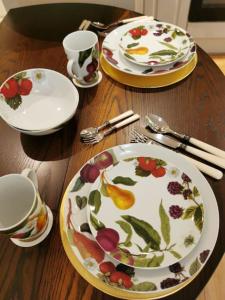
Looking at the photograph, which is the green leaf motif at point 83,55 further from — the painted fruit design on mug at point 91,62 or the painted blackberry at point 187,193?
the painted blackberry at point 187,193

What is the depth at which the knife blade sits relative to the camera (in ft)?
1.86

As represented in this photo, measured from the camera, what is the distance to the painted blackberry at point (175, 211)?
19.8 inches

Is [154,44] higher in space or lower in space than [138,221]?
higher

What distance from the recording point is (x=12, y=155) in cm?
64

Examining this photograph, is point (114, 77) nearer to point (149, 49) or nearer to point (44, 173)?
point (149, 49)

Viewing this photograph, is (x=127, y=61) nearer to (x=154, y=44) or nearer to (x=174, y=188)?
(x=154, y=44)

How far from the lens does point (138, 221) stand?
1.66 ft

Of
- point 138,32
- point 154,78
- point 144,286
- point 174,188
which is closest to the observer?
point 144,286

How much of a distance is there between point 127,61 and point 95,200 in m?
0.43

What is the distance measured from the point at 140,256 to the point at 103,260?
2.3 inches

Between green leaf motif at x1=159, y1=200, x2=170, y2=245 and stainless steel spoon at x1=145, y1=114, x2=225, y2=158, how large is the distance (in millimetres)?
161

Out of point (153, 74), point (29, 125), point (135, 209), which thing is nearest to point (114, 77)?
point (153, 74)

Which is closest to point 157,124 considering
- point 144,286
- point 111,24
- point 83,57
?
point 83,57

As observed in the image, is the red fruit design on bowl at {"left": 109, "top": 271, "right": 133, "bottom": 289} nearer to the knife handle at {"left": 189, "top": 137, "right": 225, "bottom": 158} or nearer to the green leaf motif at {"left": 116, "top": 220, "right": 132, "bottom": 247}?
the green leaf motif at {"left": 116, "top": 220, "right": 132, "bottom": 247}
